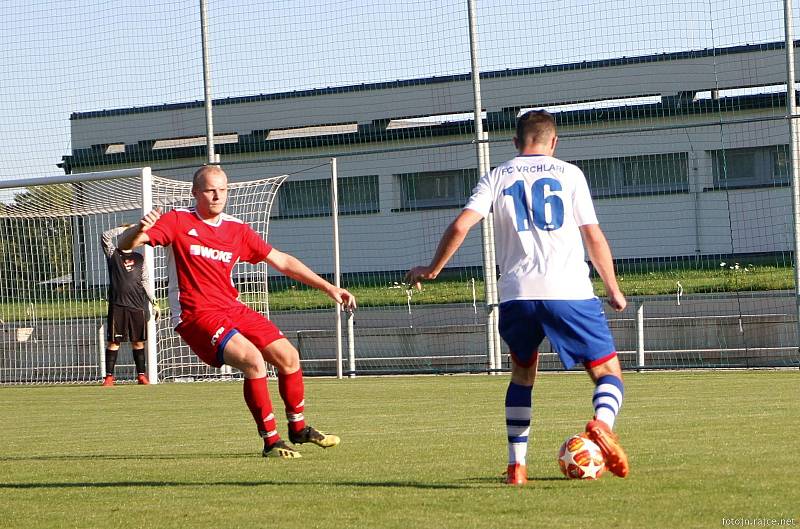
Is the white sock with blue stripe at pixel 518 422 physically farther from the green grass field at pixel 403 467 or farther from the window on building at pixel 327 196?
the window on building at pixel 327 196

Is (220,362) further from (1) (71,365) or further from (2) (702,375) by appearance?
(1) (71,365)

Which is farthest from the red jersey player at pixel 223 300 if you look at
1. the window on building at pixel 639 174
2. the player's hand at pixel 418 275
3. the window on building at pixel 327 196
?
the window on building at pixel 639 174

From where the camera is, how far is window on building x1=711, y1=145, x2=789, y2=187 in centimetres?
1630

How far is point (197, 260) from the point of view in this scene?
806 centimetres

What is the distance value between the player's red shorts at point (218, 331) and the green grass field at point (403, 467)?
667 mm

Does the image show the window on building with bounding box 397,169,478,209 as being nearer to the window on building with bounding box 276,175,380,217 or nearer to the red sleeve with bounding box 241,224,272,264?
the window on building with bounding box 276,175,380,217

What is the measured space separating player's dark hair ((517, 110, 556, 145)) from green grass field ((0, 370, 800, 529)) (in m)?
1.67

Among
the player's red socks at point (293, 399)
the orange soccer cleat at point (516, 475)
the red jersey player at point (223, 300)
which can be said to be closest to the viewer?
the orange soccer cleat at point (516, 475)

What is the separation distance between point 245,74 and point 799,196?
8.11m

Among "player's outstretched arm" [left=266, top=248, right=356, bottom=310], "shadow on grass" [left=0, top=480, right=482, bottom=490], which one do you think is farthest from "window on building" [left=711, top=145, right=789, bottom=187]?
"shadow on grass" [left=0, top=480, right=482, bottom=490]

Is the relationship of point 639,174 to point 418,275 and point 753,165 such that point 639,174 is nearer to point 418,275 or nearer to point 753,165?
point 753,165

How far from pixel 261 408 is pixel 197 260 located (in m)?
1.02

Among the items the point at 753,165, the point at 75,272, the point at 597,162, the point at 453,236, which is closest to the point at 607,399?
the point at 453,236

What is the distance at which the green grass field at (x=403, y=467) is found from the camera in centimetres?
520
